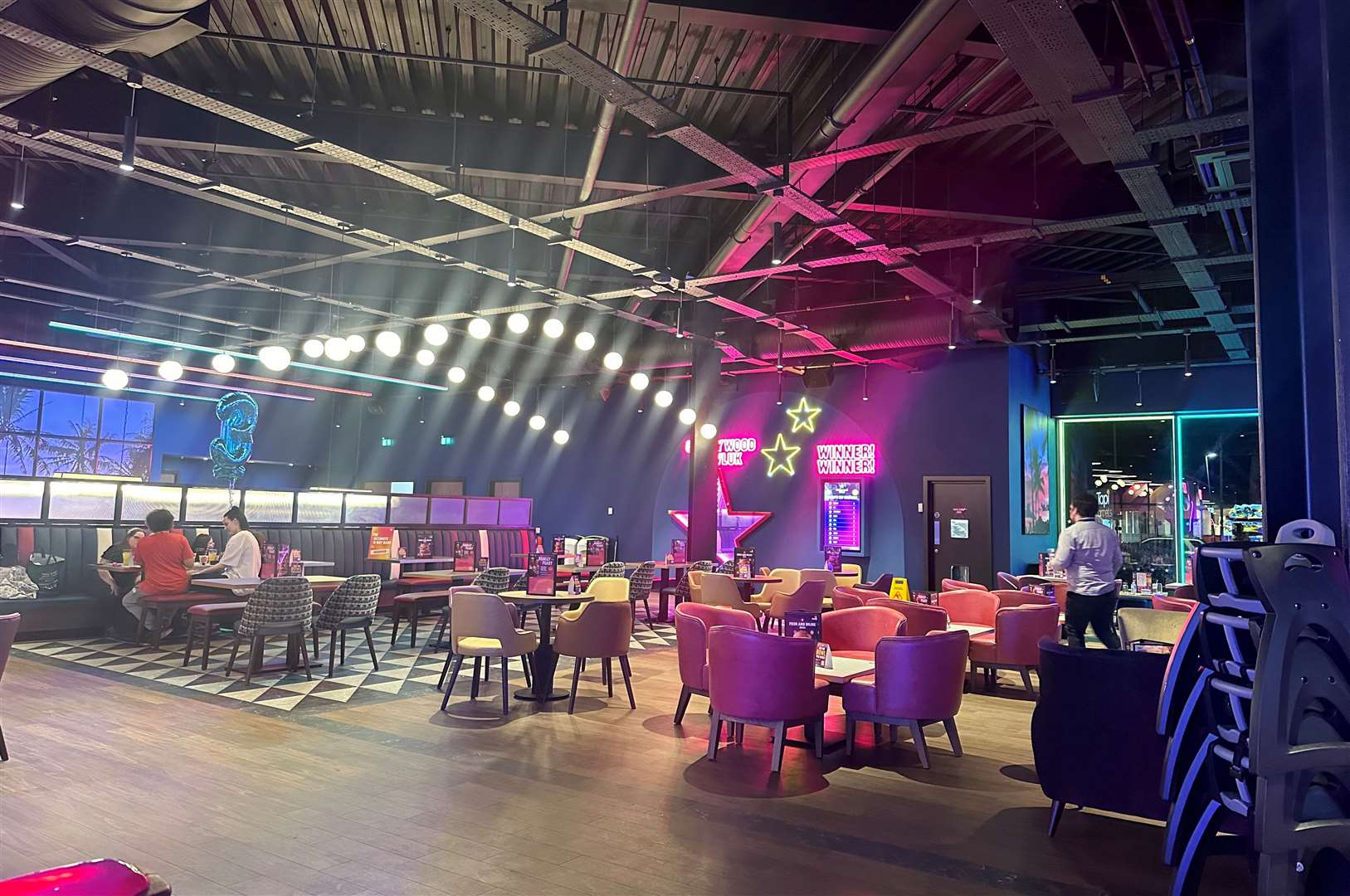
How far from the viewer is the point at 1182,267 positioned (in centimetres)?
807

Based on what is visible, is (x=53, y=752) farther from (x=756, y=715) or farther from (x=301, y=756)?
(x=756, y=715)

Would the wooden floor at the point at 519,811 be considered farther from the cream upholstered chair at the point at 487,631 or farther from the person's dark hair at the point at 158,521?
the person's dark hair at the point at 158,521

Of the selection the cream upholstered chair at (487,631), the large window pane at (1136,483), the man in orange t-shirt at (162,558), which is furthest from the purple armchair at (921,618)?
the large window pane at (1136,483)

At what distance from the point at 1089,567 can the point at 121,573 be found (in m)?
9.44

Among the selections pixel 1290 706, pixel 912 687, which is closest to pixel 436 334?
pixel 912 687

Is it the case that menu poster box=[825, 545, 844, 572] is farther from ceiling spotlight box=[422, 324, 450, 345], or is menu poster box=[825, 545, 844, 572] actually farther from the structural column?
the structural column

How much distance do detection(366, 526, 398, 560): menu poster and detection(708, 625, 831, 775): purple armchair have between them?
6554 mm

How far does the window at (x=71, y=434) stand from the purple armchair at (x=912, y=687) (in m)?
16.0

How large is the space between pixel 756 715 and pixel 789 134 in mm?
4024

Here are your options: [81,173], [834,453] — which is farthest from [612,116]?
[834,453]

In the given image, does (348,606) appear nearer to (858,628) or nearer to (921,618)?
(858,628)

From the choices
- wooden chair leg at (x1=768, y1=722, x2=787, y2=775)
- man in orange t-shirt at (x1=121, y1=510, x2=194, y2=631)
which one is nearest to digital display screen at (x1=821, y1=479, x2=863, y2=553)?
wooden chair leg at (x1=768, y1=722, x2=787, y2=775)

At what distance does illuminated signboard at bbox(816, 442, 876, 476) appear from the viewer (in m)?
13.7

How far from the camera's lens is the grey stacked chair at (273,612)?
23.1 feet
